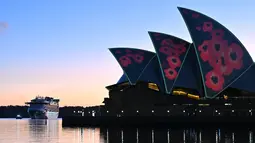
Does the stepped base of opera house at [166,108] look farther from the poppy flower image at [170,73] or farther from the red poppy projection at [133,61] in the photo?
the poppy flower image at [170,73]

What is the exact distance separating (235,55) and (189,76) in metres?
10.6

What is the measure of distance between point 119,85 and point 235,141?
5916cm

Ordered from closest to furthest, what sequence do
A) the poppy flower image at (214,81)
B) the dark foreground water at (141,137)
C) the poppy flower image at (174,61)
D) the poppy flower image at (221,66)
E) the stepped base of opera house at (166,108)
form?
the dark foreground water at (141,137)
the poppy flower image at (221,66)
the poppy flower image at (214,81)
the stepped base of opera house at (166,108)
the poppy flower image at (174,61)

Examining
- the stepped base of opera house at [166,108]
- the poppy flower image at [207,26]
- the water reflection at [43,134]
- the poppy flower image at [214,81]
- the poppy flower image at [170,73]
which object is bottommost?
the water reflection at [43,134]

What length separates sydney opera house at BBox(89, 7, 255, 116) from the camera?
3445 inches

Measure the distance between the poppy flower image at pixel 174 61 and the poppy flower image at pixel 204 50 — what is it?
6.61 meters

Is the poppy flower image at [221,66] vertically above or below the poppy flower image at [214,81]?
above

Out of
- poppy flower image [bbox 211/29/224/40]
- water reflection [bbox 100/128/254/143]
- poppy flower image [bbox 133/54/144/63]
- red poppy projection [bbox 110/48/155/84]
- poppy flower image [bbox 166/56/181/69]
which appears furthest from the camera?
poppy flower image [bbox 133/54/144/63]

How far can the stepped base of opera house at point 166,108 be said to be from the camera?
92.4 m

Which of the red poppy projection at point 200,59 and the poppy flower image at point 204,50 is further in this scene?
→ the poppy flower image at point 204,50

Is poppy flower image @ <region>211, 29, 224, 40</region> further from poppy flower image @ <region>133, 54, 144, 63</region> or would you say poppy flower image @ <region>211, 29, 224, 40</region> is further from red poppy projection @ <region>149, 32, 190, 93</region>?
poppy flower image @ <region>133, 54, 144, 63</region>

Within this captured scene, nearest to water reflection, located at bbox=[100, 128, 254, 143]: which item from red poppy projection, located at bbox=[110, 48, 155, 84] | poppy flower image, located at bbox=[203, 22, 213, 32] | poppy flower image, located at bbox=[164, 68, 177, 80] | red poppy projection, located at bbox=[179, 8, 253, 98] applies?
red poppy projection, located at bbox=[179, 8, 253, 98]

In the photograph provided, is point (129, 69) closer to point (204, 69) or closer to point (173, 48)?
point (173, 48)

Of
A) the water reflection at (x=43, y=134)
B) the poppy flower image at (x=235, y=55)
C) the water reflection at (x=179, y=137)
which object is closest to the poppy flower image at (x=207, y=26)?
A: the poppy flower image at (x=235, y=55)
